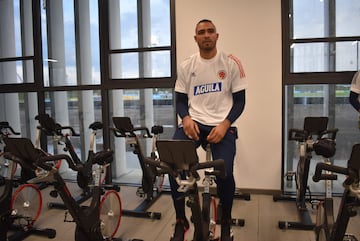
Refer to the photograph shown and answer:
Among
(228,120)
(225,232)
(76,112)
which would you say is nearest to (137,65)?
(76,112)

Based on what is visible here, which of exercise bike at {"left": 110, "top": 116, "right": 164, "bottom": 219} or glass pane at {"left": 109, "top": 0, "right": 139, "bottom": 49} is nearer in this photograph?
exercise bike at {"left": 110, "top": 116, "right": 164, "bottom": 219}

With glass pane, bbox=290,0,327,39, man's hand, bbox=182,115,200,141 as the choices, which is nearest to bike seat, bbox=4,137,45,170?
man's hand, bbox=182,115,200,141

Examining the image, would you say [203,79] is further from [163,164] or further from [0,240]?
[0,240]

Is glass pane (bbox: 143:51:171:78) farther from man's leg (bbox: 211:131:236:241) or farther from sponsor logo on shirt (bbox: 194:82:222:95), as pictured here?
man's leg (bbox: 211:131:236:241)

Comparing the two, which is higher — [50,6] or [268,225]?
[50,6]

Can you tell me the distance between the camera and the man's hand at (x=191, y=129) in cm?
198

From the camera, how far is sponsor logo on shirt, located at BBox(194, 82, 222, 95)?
2143 millimetres

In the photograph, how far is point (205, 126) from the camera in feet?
6.91

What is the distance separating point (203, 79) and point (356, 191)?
1.16 m

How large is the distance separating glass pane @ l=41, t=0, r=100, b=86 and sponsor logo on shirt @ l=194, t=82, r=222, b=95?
2222 mm

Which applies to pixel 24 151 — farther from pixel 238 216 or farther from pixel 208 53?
pixel 238 216

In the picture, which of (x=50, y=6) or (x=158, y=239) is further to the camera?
(x=50, y=6)

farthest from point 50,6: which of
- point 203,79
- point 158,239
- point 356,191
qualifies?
point 356,191

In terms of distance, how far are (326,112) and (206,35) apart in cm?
215
